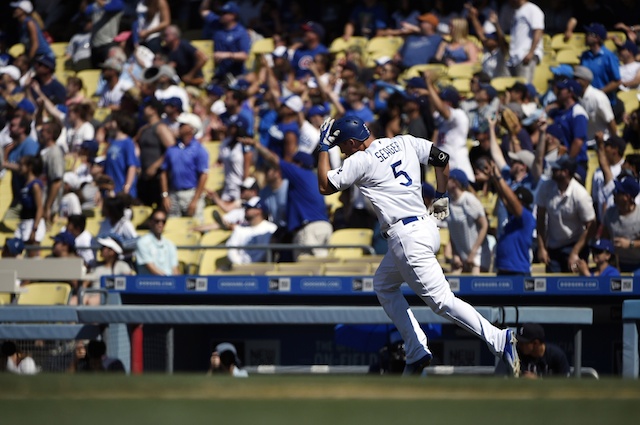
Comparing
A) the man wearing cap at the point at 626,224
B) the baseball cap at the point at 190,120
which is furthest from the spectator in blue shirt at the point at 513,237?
the baseball cap at the point at 190,120

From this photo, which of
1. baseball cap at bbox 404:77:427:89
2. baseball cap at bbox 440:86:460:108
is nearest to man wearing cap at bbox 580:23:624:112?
baseball cap at bbox 440:86:460:108

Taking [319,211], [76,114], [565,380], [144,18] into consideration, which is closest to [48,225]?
[76,114]

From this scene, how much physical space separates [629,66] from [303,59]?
4.15m

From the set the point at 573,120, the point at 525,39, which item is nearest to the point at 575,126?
the point at 573,120

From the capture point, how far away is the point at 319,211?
39.3ft

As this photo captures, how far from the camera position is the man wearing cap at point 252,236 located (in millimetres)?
12141

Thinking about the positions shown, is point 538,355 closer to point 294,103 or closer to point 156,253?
point 156,253

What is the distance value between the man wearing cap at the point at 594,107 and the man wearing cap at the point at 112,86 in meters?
6.30

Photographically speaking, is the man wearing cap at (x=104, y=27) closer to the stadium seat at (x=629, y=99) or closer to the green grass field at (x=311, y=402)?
the stadium seat at (x=629, y=99)

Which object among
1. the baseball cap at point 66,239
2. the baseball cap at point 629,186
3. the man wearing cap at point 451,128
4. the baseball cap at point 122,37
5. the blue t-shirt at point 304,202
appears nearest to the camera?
the baseball cap at point 629,186

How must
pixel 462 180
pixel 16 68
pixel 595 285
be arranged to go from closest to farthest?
1. pixel 595 285
2. pixel 462 180
3. pixel 16 68

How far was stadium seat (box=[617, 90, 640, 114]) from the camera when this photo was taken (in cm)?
1282

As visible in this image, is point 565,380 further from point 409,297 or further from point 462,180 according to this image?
point 462,180

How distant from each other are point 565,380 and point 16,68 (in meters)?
13.6
